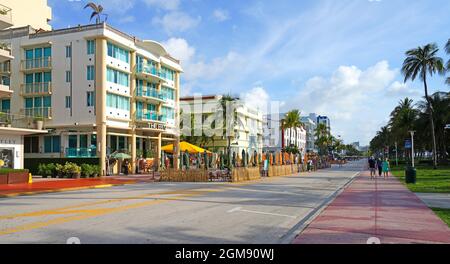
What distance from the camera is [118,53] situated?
46.1 metres

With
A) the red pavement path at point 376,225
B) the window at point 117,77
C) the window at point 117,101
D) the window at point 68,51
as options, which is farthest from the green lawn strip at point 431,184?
the window at point 68,51

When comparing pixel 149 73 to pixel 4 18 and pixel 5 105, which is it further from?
pixel 4 18

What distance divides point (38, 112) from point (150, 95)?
490 inches

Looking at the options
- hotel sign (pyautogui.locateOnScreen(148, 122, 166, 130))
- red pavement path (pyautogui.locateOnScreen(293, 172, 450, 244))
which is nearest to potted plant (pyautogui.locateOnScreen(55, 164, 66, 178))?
hotel sign (pyautogui.locateOnScreen(148, 122, 166, 130))

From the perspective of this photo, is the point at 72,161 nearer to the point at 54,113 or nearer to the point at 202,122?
the point at 54,113

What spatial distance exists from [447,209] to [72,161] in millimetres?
34817

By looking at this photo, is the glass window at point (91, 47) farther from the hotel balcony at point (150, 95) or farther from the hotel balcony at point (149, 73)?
the hotel balcony at point (150, 95)

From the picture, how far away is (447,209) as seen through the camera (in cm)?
1370

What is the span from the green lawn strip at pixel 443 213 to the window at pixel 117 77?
36.6 meters

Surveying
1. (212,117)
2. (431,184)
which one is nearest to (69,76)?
(212,117)

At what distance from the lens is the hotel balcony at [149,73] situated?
161 feet

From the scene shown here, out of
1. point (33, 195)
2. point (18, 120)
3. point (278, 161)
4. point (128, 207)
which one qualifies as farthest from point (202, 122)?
point (128, 207)

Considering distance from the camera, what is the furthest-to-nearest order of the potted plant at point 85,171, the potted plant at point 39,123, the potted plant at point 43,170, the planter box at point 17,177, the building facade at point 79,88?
the building facade at point 79,88, the potted plant at point 43,170, the potted plant at point 39,123, the potted plant at point 85,171, the planter box at point 17,177

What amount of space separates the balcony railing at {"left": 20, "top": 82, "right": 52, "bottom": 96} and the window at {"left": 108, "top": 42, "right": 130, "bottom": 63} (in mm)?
7135
